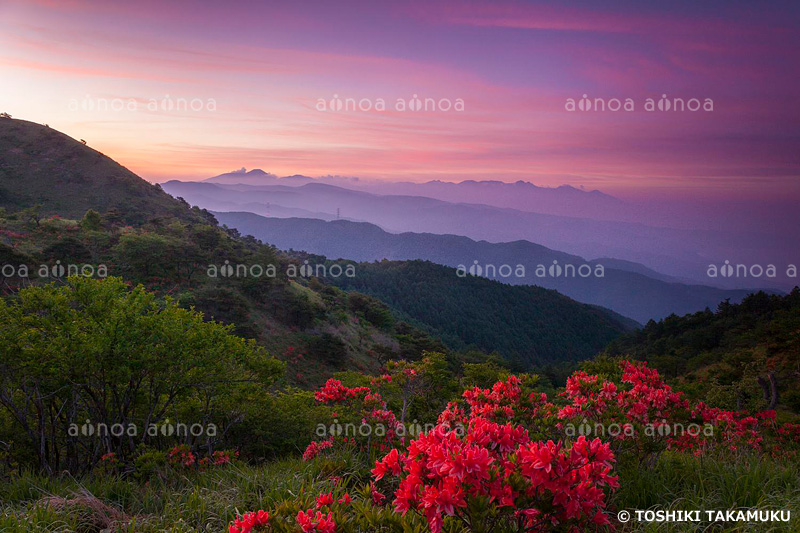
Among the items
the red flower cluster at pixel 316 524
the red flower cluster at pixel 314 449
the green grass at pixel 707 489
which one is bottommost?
the red flower cluster at pixel 314 449

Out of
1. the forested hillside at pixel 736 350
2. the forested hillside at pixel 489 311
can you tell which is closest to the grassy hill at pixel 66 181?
the forested hillside at pixel 489 311

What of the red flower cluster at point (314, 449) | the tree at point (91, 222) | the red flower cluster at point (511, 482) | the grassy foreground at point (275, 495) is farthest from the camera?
the tree at point (91, 222)

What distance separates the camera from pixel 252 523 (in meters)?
2.73

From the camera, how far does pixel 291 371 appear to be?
98.4ft

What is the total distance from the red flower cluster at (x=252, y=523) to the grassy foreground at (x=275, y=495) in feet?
1.79

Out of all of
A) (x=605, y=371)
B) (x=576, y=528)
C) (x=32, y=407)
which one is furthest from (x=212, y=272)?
(x=576, y=528)

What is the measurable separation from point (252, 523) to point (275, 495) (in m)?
1.99

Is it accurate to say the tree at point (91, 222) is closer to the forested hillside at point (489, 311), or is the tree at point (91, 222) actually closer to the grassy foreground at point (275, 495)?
the grassy foreground at point (275, 495)

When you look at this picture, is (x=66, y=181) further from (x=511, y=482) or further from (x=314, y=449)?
(x=511, y=482)

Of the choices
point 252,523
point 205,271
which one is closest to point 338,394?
point 252,523

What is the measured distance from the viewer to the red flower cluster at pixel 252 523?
2.71 metres

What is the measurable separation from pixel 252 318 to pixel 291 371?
7669 mm

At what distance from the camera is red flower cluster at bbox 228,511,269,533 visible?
2709 millimetres

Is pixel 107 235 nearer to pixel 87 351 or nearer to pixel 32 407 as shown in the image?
pixel 32 407
